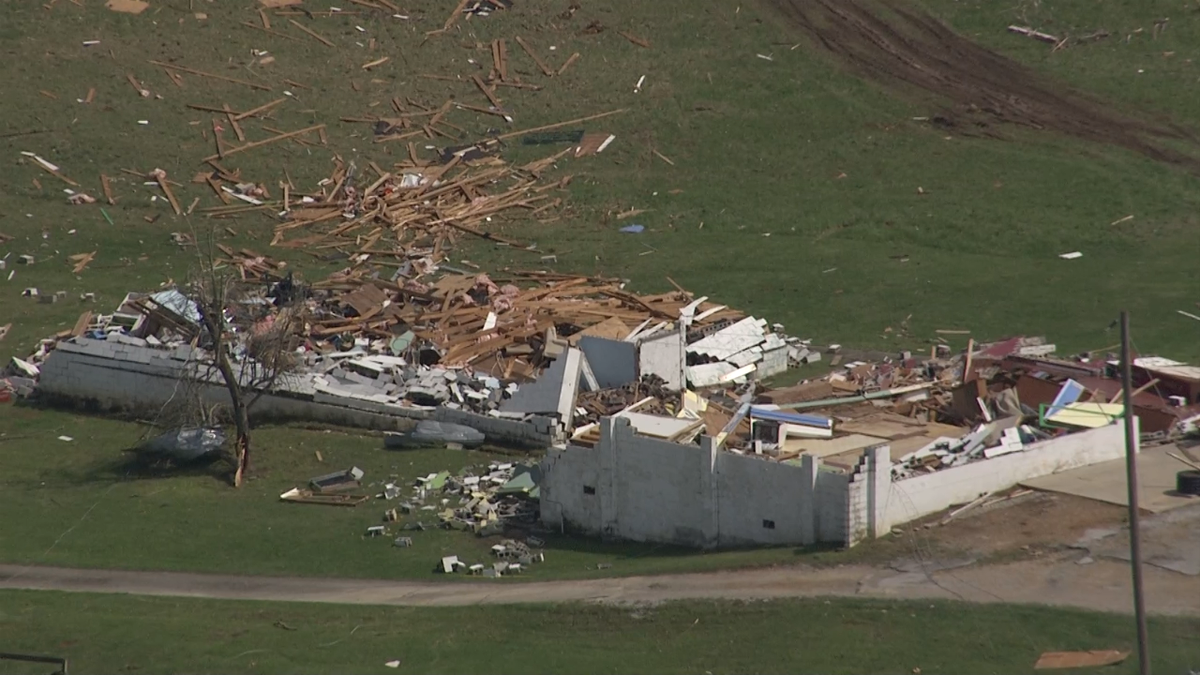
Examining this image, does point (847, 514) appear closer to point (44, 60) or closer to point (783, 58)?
point (783, 58)

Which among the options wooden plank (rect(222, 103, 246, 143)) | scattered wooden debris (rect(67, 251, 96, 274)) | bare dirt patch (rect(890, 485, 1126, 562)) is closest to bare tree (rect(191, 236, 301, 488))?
scattered wooden debris (rect(67, 251, 96, 274))

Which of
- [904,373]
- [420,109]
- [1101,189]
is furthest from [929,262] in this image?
[420,109]

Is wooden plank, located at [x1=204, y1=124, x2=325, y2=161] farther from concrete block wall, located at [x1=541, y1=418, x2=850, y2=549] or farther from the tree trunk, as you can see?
concrete block wall, located at [x1=541, y1=418, x2=850, y2=549]

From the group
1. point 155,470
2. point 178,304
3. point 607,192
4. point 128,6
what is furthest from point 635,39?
point 155,470

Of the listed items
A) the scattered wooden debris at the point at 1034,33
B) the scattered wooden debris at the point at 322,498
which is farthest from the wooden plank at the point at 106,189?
the scattered wooden debris at the point at 1034,33

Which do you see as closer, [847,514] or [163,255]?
[847,514]
